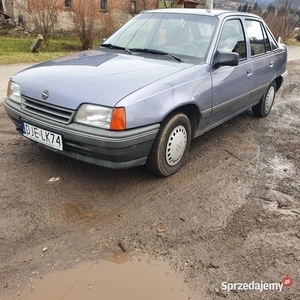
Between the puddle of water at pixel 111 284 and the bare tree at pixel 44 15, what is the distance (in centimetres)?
1546

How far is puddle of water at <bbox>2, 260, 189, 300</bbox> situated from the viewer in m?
2.11

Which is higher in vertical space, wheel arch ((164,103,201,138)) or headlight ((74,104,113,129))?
headlight ((74,104,113,129))

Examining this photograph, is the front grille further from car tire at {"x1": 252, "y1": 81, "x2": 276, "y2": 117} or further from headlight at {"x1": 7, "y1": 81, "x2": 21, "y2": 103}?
car tire at {"x1": 252, "y1": 81, "x2": 276, "y2": 117}

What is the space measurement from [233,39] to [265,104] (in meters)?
1.79

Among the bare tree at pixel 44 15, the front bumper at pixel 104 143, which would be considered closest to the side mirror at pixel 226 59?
the front bumper at pixel 104 143

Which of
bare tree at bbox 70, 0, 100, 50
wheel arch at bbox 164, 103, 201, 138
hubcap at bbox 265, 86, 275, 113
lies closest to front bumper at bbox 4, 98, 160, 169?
wheel arch at bbox 164, 103, 201, 138

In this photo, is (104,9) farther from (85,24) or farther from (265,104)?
(265,104)

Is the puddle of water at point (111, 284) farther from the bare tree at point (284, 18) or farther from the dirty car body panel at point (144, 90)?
the bare tree at point (284, 18)

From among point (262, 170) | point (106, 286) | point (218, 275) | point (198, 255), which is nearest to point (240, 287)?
point (218, 275)

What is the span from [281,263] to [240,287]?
0.45 meters

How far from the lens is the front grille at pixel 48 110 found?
2.95 m

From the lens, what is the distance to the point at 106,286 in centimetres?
218

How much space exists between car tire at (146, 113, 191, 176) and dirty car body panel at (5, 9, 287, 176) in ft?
0.04

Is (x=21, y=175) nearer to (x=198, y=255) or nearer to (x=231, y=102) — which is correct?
(x=198, y=255)
